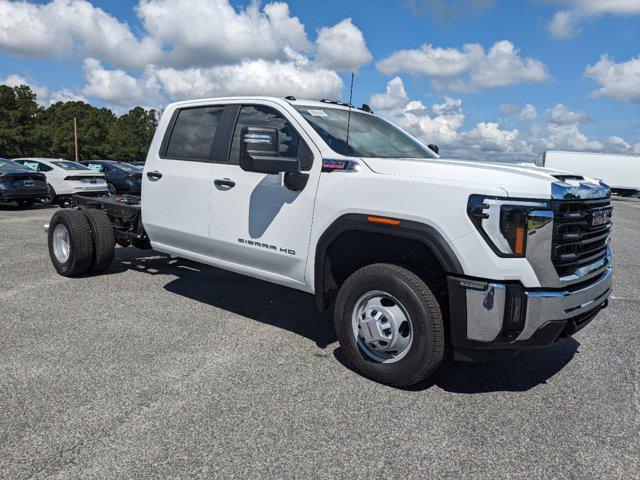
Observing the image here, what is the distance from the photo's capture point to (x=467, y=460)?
2.71m

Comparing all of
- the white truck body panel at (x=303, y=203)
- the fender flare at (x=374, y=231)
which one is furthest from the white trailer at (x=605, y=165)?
the fender flare at (x=374, y=231)

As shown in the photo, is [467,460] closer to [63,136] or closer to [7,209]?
[7,209]

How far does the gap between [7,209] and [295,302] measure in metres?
13.2

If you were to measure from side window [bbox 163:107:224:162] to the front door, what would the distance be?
313 mm

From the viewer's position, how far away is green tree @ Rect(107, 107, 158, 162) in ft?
194

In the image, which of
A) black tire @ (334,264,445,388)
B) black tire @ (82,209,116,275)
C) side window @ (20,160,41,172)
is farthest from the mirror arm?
side window @ (20,160,41,172)

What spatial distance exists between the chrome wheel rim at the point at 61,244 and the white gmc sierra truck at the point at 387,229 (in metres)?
2.05

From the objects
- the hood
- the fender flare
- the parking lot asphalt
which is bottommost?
the parking lot asphalt

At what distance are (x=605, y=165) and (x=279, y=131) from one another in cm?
4669

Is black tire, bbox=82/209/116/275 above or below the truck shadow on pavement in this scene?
above

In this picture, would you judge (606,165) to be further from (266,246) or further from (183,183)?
(266,246)

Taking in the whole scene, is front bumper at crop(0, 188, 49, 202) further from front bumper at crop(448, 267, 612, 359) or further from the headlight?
the headlight

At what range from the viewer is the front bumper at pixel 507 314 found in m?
3.01

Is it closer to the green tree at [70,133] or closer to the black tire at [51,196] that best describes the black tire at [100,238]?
the black tire at [51,196]
